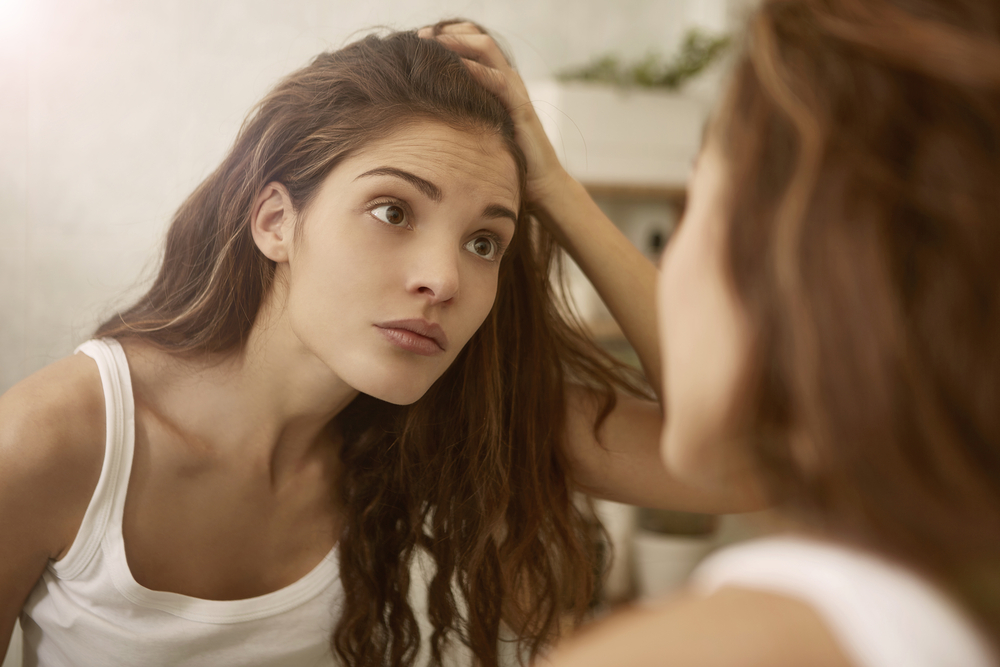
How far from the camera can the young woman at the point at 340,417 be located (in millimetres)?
683

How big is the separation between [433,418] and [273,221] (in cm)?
30

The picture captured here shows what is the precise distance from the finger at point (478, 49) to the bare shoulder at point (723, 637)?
0.67 m

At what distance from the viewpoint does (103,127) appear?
143 centimetres

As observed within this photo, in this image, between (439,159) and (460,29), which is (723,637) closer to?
(439,159)

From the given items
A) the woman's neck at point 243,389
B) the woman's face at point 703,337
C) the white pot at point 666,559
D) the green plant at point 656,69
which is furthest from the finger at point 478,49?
the white pot at point 666,559

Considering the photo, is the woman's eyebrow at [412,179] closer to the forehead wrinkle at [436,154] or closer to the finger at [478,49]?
the forehead wrinkle at [436,154]

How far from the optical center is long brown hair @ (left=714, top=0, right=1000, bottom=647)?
28 centimetres

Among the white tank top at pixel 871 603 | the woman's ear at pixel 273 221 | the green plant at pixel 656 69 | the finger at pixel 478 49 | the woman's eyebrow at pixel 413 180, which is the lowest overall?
the green plant at pixel 656 69

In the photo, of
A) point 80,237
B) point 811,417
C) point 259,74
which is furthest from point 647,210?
point 811,417

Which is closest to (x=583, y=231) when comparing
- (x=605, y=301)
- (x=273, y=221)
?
(x=605, y=301)

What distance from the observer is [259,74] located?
1.54m

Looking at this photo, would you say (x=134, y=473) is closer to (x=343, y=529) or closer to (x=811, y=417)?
(x=343, y=529)

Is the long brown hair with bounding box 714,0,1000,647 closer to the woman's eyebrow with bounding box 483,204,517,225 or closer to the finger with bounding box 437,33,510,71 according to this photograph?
the woman's eyebrow with bounding box 483,204,517,225

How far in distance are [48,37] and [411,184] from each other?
1142 millimetres
